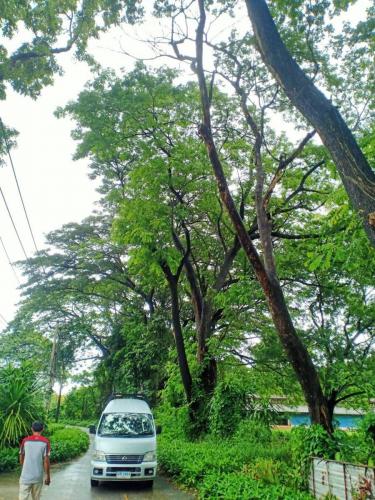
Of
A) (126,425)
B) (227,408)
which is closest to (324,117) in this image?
(126,425)

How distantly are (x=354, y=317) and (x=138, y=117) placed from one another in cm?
915

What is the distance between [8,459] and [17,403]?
1.33m

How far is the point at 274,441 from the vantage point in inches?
503

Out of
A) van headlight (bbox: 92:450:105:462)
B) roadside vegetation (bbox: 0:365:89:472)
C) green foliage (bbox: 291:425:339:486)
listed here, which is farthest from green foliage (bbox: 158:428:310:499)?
roadside vegetation (bbox: 0:365:89:472)

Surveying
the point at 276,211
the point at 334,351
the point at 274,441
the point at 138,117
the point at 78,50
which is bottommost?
the point at 274,441

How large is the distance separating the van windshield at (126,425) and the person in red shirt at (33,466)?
3878 millimetres

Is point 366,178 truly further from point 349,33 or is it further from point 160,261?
point 160,261

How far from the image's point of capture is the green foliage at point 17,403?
34.7 feet

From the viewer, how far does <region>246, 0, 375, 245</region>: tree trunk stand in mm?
4938

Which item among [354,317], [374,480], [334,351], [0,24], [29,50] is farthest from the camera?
[354,317]

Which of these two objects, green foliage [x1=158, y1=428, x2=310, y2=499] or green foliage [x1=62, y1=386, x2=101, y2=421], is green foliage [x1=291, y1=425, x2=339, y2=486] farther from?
green foliage [x1=62, y1=386, x2=101, y2=421]

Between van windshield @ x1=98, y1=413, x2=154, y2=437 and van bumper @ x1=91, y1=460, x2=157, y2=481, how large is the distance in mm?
950

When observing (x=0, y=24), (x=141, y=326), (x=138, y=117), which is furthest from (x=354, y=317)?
(x=141, y=326)

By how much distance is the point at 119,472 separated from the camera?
9.14 m
